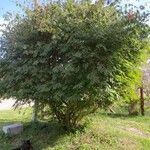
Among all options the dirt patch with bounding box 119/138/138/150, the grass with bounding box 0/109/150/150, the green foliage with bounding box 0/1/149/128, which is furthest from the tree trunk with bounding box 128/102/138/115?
the green foliage with bounding box 0/1/149/128

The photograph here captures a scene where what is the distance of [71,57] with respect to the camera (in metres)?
11.5

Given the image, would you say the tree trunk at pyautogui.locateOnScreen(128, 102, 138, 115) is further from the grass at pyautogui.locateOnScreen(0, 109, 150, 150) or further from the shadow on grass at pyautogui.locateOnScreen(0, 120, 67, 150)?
the shadow on grass at pyautogui.locateOnScreen(0, 120, 67, 150)

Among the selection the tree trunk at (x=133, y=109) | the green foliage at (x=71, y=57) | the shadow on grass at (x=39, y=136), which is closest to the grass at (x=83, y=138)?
the shadow on grass at (x=39, y=136)

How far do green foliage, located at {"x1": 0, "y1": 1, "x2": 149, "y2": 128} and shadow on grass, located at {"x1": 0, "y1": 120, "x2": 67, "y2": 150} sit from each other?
419 millimetres

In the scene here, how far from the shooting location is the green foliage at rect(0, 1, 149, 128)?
11.2 meters

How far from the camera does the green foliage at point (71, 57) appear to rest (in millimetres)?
11220

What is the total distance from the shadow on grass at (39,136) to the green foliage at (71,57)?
0.42 meters

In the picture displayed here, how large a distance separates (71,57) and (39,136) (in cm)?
299

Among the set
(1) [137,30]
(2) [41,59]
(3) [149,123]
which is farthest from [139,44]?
→ (3) [149,123]

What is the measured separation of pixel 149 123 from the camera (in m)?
17.6

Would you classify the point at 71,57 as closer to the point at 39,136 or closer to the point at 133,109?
the point at 39,136

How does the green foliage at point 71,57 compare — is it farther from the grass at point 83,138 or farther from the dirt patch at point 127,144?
the dirt patch at point 127,144

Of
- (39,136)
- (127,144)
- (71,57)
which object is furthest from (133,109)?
(71,57)

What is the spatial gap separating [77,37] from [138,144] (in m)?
3.86
